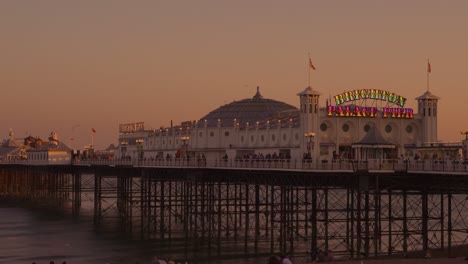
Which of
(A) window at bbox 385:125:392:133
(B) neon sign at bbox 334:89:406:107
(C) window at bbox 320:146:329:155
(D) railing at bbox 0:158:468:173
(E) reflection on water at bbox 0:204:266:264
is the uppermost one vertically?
(B) neon sign at bbox 334:89:406:107

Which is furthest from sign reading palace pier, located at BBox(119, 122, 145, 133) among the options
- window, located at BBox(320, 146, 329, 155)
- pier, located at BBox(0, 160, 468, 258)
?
window, located at BBox(320, 146, 329, 155)

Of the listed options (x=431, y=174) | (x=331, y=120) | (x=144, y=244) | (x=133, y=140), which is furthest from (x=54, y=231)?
(x=133, y=140)

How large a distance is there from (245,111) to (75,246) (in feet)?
188

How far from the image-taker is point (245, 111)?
12288 cm

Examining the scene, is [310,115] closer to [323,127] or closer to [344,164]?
[323,127]

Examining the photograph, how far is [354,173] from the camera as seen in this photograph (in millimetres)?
51062

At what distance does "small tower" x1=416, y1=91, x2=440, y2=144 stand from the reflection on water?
27692mm

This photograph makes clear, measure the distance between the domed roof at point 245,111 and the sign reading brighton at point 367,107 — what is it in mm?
34638

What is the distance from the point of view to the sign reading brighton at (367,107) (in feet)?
273

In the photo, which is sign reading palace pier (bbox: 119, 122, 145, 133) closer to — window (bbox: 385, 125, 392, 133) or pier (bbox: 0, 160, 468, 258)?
pier (bbox: 0, 160, 468, 258)

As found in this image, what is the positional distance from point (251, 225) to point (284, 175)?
950 inches

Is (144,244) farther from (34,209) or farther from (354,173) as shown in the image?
(34,209)

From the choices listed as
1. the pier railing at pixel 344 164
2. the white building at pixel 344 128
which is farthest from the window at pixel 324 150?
the pier railing at pixel 344 164

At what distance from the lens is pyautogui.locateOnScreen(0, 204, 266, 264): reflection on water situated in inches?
2389
